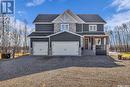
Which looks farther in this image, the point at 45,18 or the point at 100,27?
the point at 45,18

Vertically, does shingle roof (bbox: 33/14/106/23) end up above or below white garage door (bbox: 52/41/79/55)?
above

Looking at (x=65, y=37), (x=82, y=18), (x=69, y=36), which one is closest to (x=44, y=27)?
(x=65, y=37)

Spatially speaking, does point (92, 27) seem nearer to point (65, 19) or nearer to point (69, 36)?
point (65, 19)

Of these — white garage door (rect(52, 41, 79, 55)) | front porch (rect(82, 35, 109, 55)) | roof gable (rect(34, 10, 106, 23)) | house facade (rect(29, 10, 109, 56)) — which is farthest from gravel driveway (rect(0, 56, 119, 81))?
roof gable (rect(34, 10, 106, 23))

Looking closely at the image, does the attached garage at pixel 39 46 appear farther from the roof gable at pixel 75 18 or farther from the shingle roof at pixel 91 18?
the shingle roof at pixel 91 18

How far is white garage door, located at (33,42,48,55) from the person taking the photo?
34562 millimetres

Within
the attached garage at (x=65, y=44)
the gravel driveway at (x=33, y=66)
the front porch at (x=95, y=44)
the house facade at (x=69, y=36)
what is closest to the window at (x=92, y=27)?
the house facade at (x=69, y=36)

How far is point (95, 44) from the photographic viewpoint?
1421 inches

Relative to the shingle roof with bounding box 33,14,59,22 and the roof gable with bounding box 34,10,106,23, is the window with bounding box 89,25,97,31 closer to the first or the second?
the roof gable with bounding box 34,10,106,23

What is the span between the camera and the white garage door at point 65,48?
33.2 meters

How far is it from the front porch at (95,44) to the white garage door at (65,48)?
2.35m

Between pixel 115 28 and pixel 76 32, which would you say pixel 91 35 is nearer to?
pixel 76 32

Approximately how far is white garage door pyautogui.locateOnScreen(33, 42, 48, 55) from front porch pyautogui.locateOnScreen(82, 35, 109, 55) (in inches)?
239

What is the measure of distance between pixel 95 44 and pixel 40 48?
9018mm
